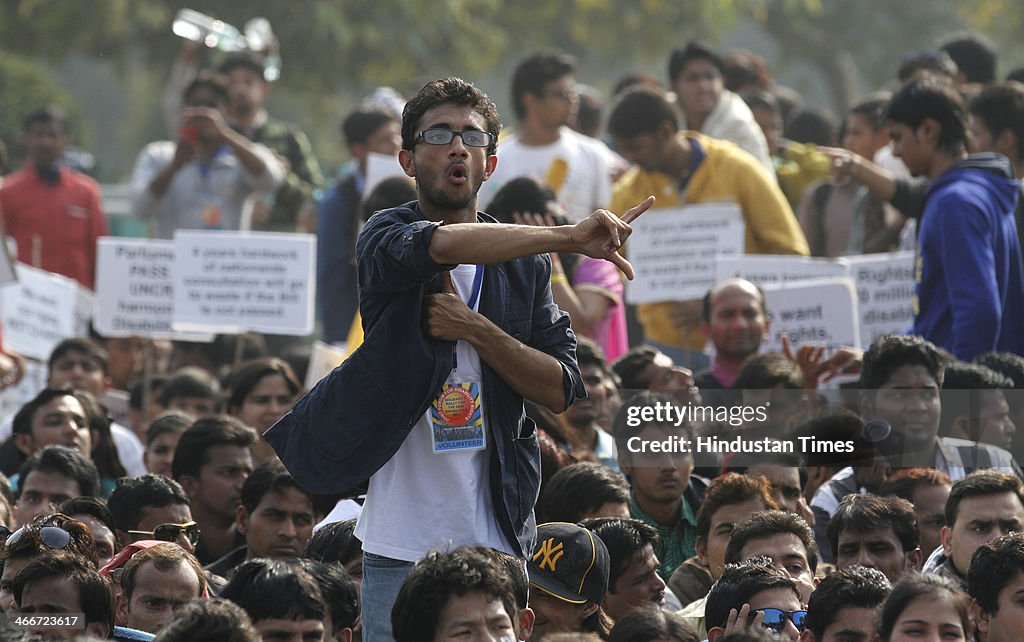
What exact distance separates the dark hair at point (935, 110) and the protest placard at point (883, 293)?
1.28m

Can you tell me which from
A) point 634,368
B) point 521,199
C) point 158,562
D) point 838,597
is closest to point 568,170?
point 521,199

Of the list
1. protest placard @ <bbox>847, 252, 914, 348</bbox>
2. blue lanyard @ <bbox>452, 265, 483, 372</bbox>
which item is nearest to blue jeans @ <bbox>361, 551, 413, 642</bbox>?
blue lanyard @ <bbox>452, 265, 483, 372</bbox>

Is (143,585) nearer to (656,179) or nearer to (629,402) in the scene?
(629,402)

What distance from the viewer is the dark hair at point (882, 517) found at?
7.20 meters

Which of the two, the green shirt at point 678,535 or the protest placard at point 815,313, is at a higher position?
the protest placard at point 815,313

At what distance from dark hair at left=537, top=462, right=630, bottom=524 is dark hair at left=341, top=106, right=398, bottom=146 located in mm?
4714

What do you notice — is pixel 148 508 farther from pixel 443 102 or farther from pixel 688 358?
pixel 688 358

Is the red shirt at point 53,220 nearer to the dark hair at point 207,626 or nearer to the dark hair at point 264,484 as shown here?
the dark hair at point 264,484

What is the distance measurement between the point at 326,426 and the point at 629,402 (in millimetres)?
3397

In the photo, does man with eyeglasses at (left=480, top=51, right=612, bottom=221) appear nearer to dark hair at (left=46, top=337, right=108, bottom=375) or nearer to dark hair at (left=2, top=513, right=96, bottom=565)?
dark hair at (left=46, top=337, right=108, bottom=375)

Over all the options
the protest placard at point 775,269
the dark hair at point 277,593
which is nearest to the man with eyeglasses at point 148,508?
the dark hair at point 277,593

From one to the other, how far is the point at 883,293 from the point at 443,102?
5346mm

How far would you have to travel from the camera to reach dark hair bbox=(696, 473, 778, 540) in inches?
295

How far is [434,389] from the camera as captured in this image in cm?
518
